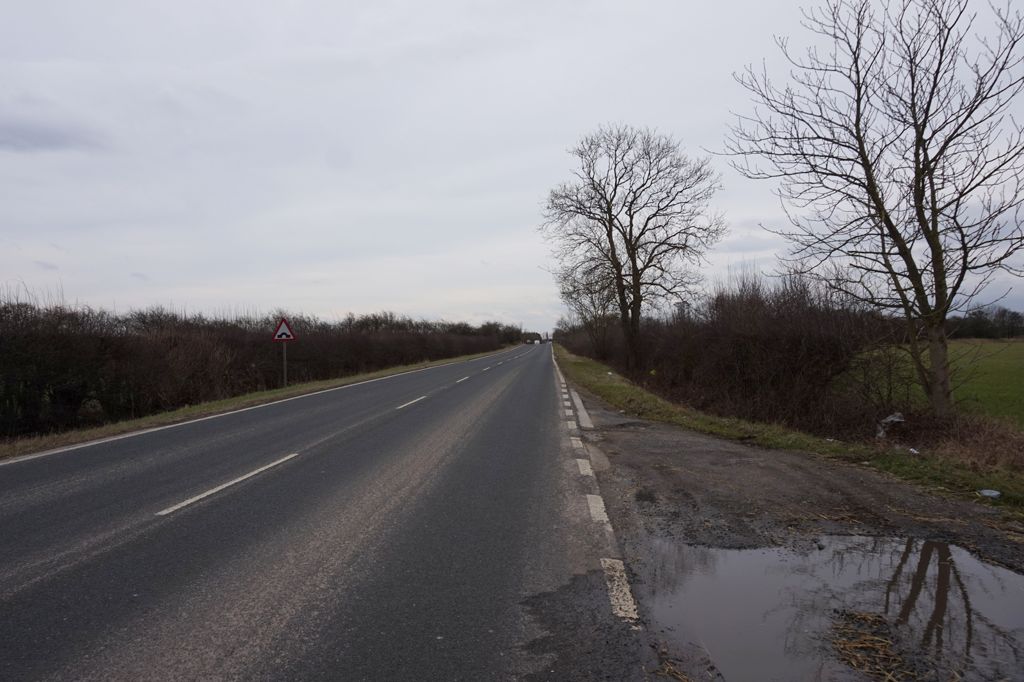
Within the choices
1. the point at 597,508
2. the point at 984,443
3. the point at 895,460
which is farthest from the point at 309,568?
the point at 984,443

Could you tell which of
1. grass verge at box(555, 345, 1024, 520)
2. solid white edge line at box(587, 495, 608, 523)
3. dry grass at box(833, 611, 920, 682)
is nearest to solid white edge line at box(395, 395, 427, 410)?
grass verge at box(555, 345, 1024, 520)

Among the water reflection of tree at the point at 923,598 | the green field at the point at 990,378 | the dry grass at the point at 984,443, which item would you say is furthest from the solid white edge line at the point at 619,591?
the green field at the point at 990,378

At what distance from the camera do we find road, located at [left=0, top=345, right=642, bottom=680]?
3355mm

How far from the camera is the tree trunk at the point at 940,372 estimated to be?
11086 millimetres

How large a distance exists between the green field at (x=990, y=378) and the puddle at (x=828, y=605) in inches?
348

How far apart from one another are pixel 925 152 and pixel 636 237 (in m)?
24.5

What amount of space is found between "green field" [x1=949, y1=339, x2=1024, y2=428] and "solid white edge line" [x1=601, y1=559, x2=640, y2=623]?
33.6 ft

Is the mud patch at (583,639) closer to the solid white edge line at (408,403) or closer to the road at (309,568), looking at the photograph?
the road at (309,568)

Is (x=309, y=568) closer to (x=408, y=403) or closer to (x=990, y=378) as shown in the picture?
(x=408, y=403)

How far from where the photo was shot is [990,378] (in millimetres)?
26453

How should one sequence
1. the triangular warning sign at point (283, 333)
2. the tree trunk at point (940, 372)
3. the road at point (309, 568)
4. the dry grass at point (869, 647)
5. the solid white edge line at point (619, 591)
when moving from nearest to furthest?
the dry grass at point (869, 647) → the road at point (309, 568) → the solid white edge line at point (619, 591) → the tree trunk at point (940, 372) → the triangular warning sign at point (283, 333)

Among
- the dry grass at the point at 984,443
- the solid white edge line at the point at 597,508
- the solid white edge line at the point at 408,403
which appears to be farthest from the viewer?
the solid white edge line at the point at 408,403

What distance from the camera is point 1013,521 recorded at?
18.0 feet

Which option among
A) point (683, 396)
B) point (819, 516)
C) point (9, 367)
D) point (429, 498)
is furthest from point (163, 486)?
point (683, 396)
